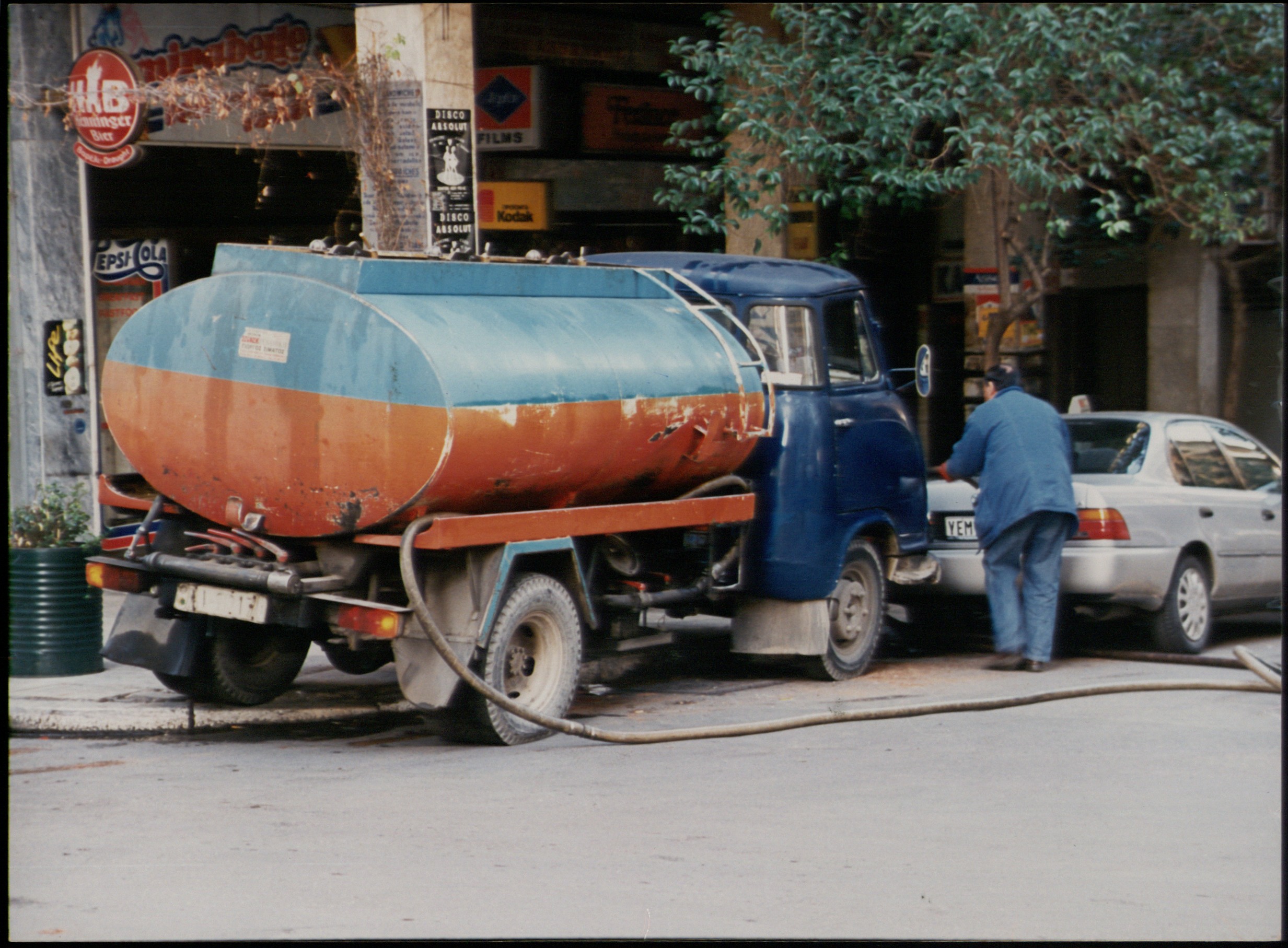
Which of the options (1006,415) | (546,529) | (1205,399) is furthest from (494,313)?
(1205,399)

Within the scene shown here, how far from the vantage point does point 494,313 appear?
761cm

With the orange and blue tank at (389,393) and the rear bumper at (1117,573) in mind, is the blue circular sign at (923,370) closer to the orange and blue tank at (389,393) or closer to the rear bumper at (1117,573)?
the rear bumper at (1117,573)

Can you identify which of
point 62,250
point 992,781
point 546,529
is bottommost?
point 992,781

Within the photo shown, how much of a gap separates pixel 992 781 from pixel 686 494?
8.25 ft

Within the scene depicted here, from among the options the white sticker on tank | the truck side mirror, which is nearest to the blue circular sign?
the truck side mirror

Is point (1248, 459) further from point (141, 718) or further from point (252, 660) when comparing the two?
point (141, 718)

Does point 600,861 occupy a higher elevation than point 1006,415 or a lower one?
lower

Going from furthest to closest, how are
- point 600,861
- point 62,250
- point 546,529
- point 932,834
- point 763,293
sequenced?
point 62,250 < point 763,293 < point 546,529 < point 932,834 < point 600,861

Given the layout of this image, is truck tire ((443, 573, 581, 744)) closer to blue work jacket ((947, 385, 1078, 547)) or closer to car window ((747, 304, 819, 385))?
car window ((747, 304, 819, 385))

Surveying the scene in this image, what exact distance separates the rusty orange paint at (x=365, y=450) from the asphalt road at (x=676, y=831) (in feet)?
3.81

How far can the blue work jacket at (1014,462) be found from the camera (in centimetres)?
954

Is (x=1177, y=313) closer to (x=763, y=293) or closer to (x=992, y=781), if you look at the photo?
(x=763, y=293)

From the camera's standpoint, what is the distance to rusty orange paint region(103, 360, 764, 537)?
700cm

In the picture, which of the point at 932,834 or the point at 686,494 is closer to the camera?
the point at 932,834
